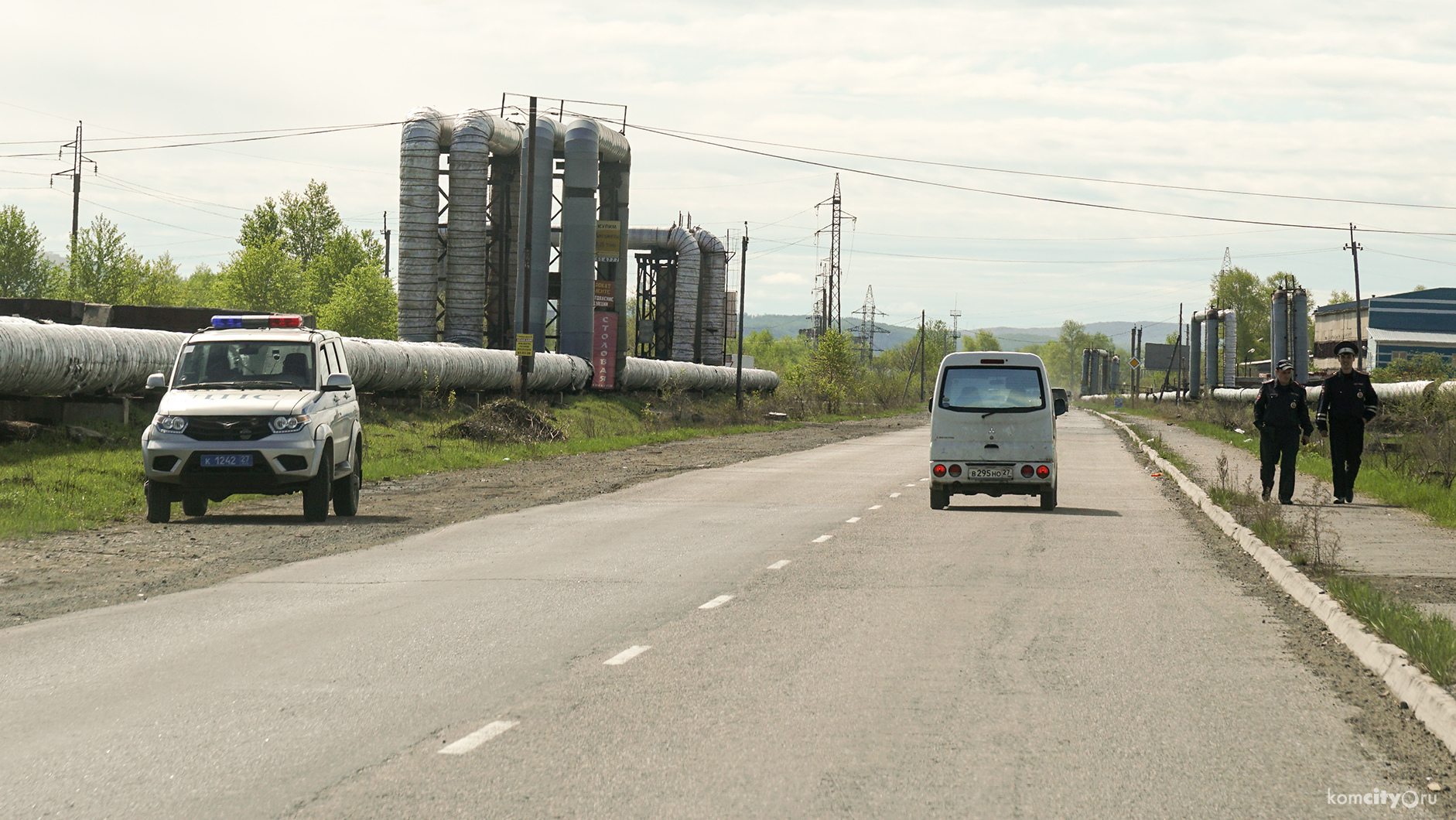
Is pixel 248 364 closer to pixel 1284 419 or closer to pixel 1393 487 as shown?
pixel 1284 419

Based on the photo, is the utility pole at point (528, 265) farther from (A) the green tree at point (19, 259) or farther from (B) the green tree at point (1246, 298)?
(B) the green tree at point (1246, 298)

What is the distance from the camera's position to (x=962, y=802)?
5016 mm

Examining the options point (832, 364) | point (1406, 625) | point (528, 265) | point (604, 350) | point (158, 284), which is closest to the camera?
point (1406, 625)

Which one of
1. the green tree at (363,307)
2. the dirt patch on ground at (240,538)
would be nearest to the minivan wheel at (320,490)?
the dirt patch on ground at (240,538)

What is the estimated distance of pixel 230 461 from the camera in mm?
14883

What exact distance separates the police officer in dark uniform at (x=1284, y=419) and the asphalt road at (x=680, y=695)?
5.48m

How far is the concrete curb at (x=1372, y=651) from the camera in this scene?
20.3ft

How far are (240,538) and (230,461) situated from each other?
109 cm

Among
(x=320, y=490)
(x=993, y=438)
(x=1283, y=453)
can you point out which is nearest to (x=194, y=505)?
(x=320, y=490)

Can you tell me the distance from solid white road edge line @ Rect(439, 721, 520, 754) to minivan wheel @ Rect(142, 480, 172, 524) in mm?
10776

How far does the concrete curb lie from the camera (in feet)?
20.3

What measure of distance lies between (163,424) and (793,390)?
59810 mm

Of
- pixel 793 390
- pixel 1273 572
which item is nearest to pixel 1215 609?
pixel 1273 572

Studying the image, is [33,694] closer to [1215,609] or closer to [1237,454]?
[1215,609]
